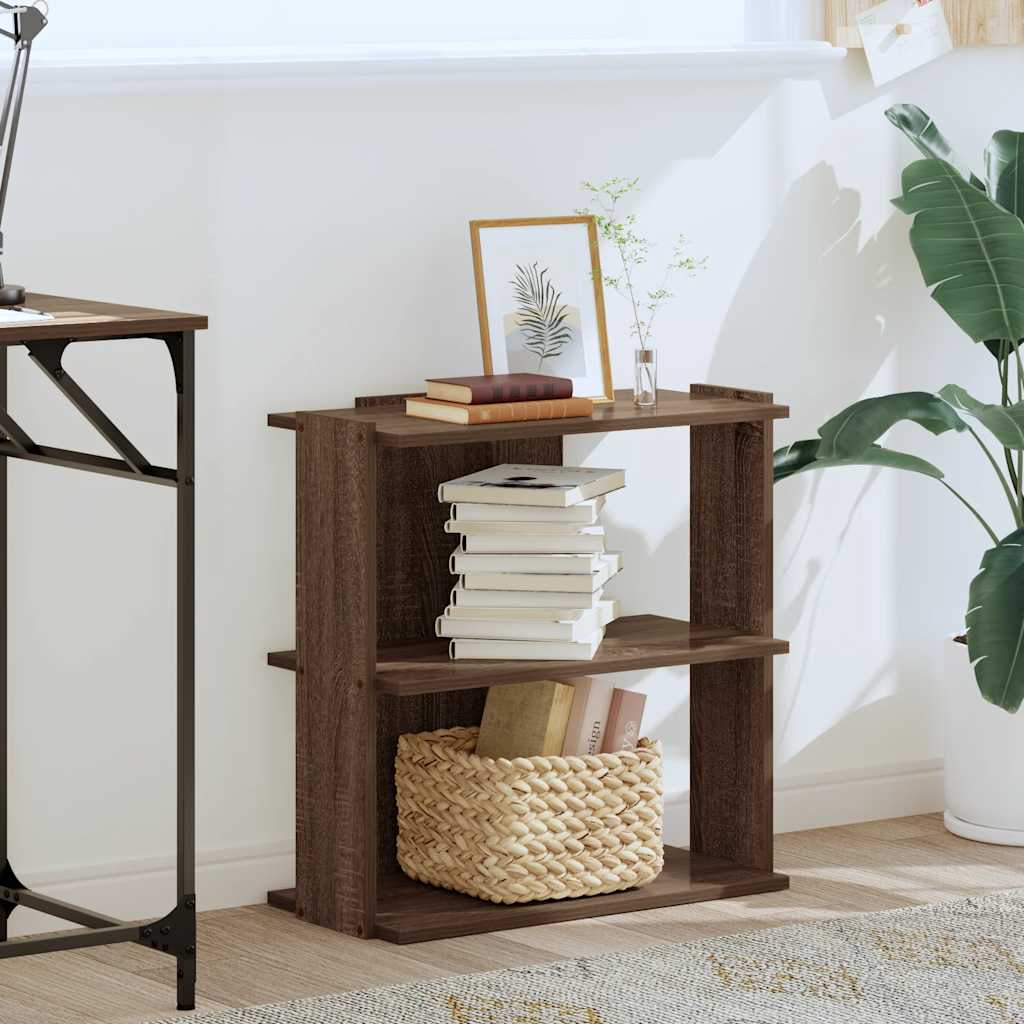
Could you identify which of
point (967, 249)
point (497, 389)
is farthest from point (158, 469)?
point (967, 249)

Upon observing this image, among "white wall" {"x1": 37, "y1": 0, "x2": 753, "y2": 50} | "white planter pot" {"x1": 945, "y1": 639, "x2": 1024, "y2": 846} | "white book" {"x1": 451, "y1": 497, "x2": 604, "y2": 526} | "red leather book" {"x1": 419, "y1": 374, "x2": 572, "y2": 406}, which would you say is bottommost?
"white planter pot" {"x1": 945, "y1": 639, "x2": 1024, "y2": 846}

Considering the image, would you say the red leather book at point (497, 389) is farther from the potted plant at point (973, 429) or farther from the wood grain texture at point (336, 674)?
the potted plant at point (973, 429)

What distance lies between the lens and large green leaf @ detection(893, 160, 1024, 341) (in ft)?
11.7

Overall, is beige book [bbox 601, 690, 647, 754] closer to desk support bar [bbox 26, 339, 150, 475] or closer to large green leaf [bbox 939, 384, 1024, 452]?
large green leaf [bbox 939, 384, 1024, 452]

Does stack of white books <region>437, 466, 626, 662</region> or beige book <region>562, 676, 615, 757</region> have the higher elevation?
stack of white books <region>437, 466, 626, 662</region>

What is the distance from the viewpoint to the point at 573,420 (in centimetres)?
325

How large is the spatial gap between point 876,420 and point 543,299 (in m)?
0.62

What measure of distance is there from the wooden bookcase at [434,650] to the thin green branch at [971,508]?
1.56 feet

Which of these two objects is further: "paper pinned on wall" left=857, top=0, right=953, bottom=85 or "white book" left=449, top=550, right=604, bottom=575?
"paper pinned on wall" left=857, top=0, right=953, bottom=85

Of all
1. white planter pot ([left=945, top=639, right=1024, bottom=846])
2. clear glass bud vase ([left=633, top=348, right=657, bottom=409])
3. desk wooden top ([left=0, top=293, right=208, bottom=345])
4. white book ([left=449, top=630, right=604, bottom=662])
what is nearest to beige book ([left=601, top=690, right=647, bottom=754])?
white book ([left=449, top=630, right=604, bottom=662])

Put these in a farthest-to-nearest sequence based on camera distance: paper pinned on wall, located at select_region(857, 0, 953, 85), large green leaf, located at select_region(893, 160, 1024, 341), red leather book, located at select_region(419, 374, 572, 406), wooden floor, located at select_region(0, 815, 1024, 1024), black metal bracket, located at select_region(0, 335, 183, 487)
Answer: paper pinned on wall, located at select_region(857, 0, 953, 85)
large green leaf, located at select_region(893, 160, 1024, 341)
red leather book, located at select_region(419, 374, 572, 406)
wooden floor, located at select_region(0, 815, 1024, 1024)
black metal bracket, located at select_region(0, 335, 183, 487)

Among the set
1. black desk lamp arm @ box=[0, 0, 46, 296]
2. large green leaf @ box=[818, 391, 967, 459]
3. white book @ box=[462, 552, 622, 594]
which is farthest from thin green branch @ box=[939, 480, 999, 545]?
black desk lamp arm @ box=[0, 0, 46, 296]

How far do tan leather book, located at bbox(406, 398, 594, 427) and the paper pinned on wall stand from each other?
104 centimetres

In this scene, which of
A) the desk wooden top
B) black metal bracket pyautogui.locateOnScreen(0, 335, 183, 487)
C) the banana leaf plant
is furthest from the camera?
the banana leaf plant
